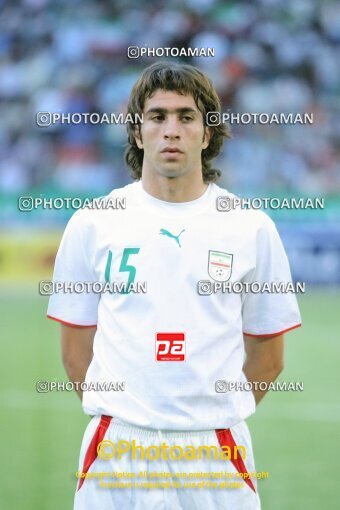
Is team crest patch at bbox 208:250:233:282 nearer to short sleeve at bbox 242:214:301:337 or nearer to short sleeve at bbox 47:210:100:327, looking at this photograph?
short sleeve at bbox 242:214:301:337

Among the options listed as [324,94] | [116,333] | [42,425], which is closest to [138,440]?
[116,333]

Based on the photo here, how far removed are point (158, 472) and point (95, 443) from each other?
185 mm

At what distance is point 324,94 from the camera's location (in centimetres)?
1544

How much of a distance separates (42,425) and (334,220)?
7.43 m

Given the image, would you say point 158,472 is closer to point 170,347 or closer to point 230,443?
point 230,443

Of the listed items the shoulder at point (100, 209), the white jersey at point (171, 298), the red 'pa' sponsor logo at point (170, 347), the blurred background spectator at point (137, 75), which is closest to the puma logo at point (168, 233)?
the white jersey at point (171, 298)

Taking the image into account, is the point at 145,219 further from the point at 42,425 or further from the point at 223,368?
the point at 42,425

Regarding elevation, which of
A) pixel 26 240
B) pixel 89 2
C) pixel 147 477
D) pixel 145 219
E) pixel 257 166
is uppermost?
pixel 89 2

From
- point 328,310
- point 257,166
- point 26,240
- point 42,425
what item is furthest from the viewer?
point 257,166

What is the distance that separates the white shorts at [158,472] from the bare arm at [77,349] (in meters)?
0.37

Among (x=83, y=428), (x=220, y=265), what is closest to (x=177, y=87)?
(x=220, y=265)

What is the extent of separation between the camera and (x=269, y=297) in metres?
2.73

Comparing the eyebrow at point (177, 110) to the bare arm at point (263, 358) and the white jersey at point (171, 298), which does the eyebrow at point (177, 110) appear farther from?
the bare arm at point (263, 358)

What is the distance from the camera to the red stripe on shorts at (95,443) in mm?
2570
